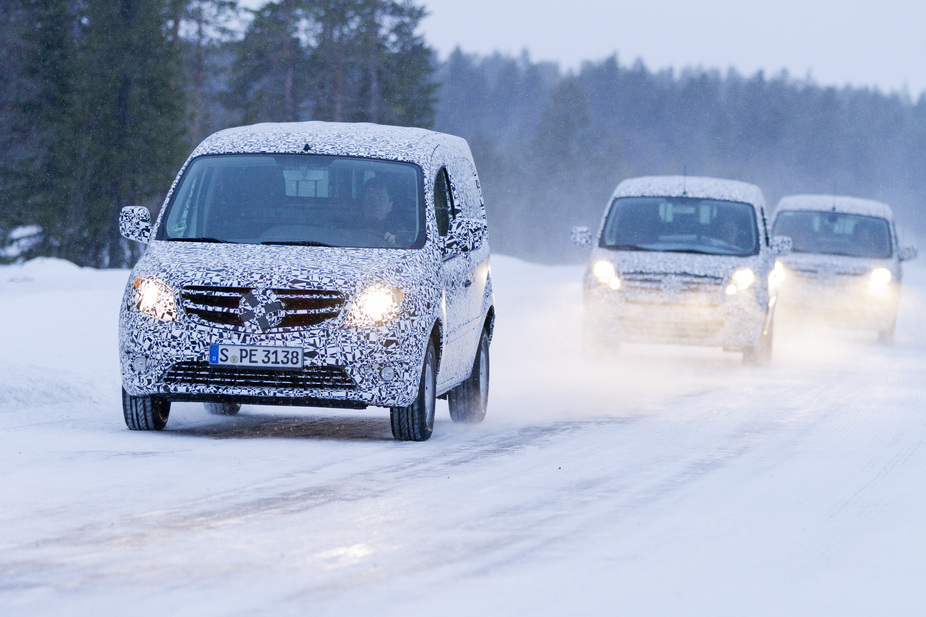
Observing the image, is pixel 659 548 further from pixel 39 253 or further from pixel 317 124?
pixel 39 253

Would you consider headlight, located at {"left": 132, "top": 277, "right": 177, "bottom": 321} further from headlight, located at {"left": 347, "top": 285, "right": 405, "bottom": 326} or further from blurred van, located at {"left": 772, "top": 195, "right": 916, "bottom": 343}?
blurred van, located at {"left": 772, "top": 195, "right": 916, "bottom": 343}

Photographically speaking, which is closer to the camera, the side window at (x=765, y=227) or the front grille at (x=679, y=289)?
the front grille at (x=679, y=289)

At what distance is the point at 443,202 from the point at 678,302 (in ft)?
22.7

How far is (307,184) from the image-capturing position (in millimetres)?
10297

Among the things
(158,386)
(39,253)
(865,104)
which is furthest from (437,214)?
(865,104)

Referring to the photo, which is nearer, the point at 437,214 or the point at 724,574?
the point at 724,574

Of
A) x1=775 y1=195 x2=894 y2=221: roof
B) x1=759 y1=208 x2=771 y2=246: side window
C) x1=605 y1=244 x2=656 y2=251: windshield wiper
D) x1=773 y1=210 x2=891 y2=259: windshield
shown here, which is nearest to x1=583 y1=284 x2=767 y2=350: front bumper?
x1=605 y1=244 x2=656 y2=251: windshield wiper

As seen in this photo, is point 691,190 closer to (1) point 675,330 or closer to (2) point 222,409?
(1) point 675,330

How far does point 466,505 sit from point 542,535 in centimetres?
78

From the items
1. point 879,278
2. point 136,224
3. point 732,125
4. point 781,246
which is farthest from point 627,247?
point 732,125

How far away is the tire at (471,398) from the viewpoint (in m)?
11.6

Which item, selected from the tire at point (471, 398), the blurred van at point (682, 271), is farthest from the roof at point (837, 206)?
the tire at point (471, 398)

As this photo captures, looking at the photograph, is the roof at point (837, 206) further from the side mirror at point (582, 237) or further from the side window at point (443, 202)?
the side window at point (443, 202)

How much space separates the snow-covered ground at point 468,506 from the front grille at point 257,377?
350mm
